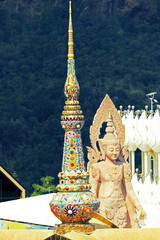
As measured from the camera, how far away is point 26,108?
208 feet

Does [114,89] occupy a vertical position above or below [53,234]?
above

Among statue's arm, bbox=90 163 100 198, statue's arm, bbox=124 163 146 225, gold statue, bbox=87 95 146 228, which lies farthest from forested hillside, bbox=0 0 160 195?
statue's arm, bbox=124 163 146 225

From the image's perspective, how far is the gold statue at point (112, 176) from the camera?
16.2 meters

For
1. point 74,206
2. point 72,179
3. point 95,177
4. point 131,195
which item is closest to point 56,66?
point 95,177

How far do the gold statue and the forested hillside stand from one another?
39400mm

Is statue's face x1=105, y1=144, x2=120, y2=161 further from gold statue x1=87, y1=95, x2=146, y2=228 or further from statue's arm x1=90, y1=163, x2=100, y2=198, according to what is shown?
statue's arm x1=90, y1=163, x2=100, y2=198

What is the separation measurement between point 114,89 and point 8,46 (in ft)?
32.4

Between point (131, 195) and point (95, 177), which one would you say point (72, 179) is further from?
point (95, 177)

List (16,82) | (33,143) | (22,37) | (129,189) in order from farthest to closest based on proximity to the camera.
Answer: (22,37) < (16,82) < (33,143) < (129,189)

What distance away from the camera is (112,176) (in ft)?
53.4

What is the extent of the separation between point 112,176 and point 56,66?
166ft

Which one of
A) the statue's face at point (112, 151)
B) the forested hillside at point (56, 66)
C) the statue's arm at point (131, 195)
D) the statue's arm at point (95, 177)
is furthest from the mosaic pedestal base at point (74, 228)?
the forested hillside at point (56, 66)

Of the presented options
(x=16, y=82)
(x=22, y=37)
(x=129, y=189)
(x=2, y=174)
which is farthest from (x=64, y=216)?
(x=22, y=37)

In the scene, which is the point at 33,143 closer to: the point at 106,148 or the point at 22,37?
the point at 22,37
